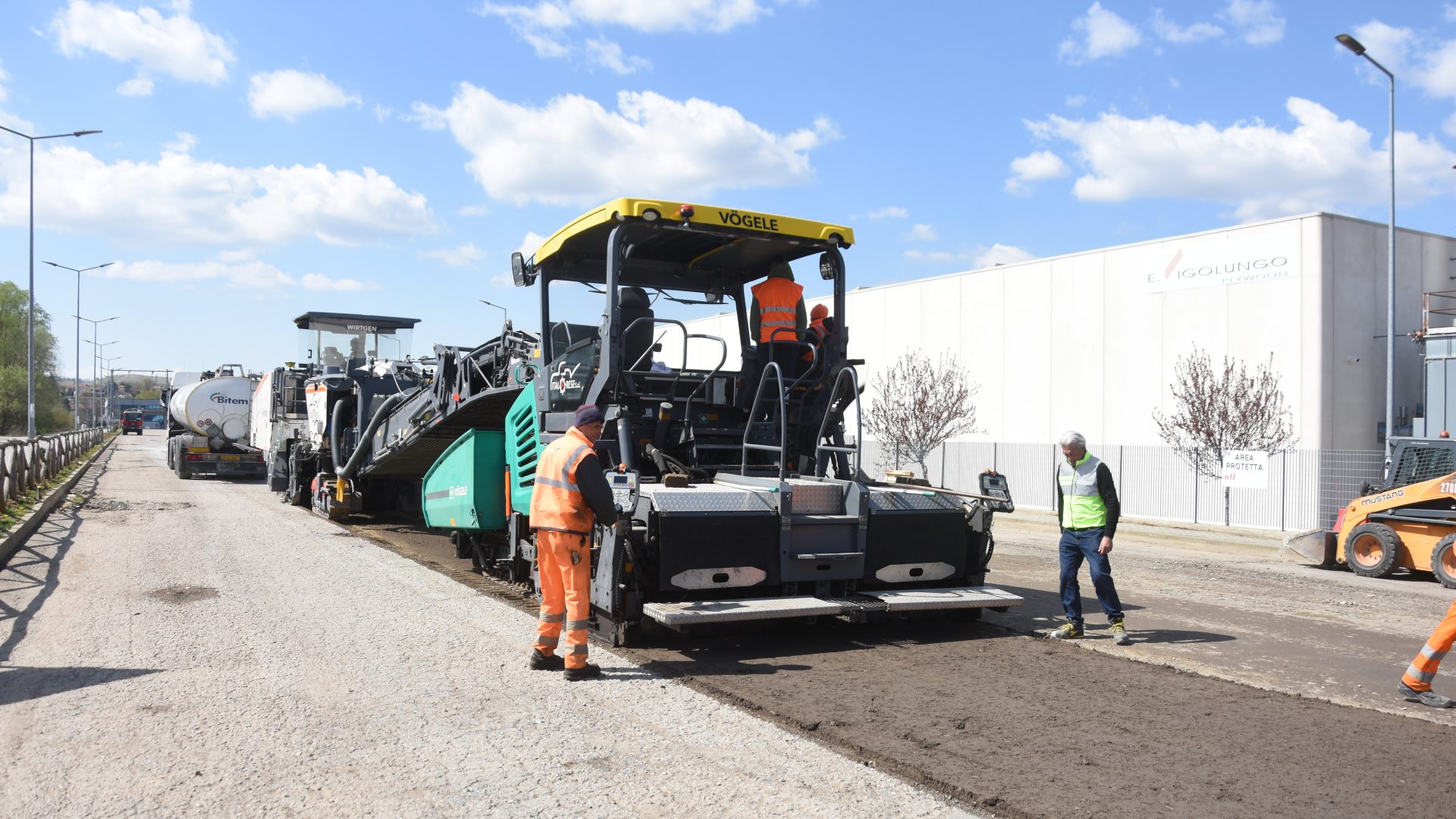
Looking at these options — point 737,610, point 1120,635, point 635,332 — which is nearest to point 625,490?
point 737,610

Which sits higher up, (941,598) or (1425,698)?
(941,598)

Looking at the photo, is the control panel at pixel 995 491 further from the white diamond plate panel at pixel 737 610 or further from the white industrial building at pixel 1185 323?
the white industrial building at pixel 1185 323

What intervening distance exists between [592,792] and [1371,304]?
74.9 ft

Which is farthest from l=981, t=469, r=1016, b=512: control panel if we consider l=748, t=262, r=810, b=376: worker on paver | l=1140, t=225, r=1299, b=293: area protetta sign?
l=1140, t=225, r=1299, b=293: area protetta sign

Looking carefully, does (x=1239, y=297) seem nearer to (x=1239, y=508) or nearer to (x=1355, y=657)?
(x=1239, y=508)

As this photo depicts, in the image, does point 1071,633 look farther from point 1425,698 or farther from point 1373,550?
point 1373,550

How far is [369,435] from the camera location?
14.0 m

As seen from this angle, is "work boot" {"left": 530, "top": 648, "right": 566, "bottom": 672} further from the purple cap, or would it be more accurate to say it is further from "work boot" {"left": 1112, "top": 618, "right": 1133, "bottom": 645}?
"work boot" {"left": 1112, "top": 618, "right": 1133, "bottom": 645}

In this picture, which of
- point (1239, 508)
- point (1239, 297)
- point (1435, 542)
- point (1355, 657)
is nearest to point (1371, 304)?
point (1239, 297)

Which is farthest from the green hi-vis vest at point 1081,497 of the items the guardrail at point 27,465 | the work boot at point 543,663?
the guardrail at point 27,465

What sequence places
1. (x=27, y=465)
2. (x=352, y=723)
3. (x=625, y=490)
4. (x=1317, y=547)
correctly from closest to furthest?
(x=352, y=723), (x=625, y=490), (x=1317, y=547), (x=27, y=465)

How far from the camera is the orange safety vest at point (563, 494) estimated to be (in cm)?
615

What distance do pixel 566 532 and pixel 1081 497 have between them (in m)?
3.81

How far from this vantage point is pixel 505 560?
925 cm
